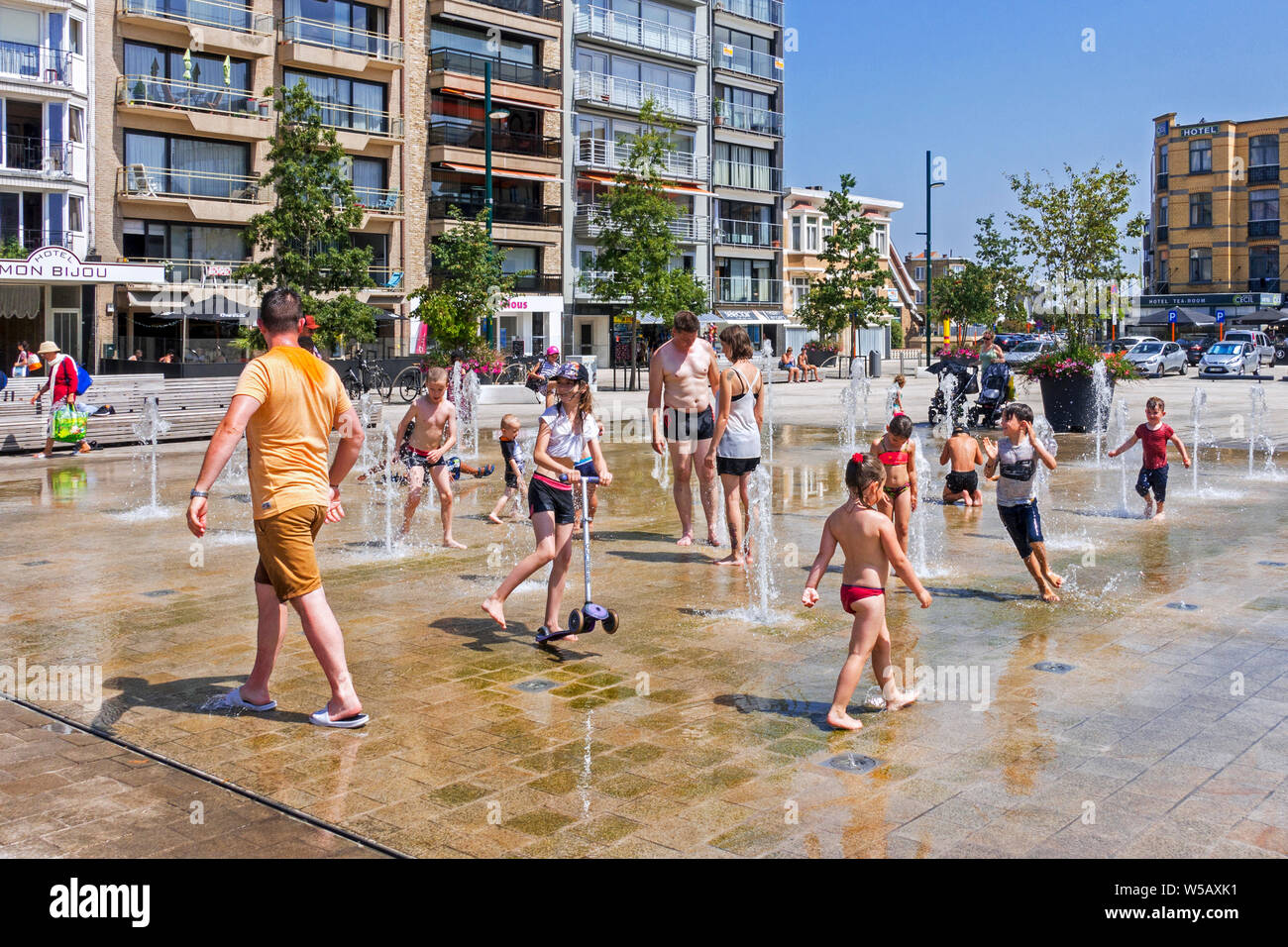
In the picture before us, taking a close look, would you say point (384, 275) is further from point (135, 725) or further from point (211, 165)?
point (135, 725)

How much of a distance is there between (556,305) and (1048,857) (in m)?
48.8

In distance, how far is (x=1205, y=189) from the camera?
77812 millimetres

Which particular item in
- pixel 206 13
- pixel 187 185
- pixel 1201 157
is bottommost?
pixel 187 185

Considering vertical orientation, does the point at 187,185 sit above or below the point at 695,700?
above

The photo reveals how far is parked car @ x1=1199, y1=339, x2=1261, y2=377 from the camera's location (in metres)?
45.7

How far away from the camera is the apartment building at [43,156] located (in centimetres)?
3619

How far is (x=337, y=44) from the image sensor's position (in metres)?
44.4

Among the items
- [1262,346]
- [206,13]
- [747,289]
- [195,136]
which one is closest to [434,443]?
[195,136]

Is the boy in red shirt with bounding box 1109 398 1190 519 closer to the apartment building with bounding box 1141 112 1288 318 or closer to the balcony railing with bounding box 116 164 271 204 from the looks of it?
the balcony railing with bounding box 116 164 271 204

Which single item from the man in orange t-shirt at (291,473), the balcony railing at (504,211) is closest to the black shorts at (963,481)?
the man in orange t-shirt at (291,473)

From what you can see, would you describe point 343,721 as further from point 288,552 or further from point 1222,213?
point 1222,213

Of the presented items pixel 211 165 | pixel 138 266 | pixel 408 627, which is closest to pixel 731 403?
pixel 408 627

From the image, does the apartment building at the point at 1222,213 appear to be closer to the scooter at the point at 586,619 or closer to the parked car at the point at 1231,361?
the parked car at the point at 1231,361

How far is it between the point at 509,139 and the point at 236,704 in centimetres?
4702
